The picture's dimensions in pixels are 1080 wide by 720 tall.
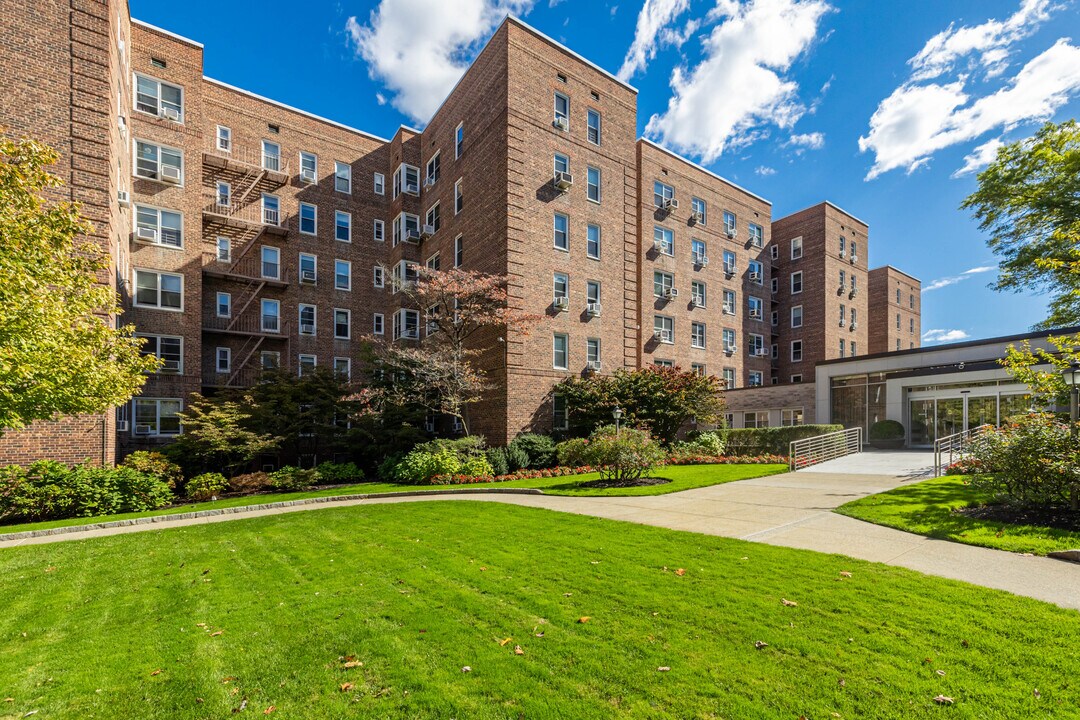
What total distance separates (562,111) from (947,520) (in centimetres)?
2321

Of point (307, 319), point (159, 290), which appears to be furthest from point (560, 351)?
point (159, 290)

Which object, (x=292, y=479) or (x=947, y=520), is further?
(x=292, y=479)

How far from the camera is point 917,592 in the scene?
207 inches

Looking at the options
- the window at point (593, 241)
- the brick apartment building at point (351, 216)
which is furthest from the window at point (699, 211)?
the window at point (593, 241)

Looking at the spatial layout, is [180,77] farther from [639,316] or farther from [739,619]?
[739,619]

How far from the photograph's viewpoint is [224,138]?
2655cm

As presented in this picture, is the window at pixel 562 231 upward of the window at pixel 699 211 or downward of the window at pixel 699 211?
Result: downward

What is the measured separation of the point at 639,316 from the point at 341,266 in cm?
1778

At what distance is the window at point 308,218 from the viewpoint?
28.6m

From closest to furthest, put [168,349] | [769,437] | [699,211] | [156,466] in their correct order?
1. [156,466]
2. [168,349]
3. [769,437]
4. [699,211]

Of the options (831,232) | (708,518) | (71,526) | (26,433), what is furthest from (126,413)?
(831,232)

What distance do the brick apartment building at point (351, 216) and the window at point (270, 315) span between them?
85 millimetres

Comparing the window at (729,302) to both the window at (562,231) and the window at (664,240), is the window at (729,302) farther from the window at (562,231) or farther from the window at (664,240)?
the window at (562,231)

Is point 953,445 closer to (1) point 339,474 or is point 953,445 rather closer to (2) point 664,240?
(2) point 664,240
